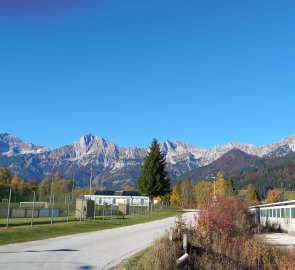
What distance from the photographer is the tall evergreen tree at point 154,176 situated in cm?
7456

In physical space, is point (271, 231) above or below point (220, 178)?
below

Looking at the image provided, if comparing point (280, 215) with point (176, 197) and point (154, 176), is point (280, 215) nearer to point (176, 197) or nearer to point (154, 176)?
point (154, 176)

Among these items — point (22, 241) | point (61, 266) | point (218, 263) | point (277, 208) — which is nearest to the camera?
point (61, 266)

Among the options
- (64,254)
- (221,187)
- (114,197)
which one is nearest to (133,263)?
(64,254)

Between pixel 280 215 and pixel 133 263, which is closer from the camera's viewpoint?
pixel 133 263

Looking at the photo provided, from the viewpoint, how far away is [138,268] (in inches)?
560

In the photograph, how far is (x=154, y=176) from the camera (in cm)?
7494

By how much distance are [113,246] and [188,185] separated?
397 feet

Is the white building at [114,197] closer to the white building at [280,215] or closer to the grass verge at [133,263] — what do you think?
the white building at [280,215]

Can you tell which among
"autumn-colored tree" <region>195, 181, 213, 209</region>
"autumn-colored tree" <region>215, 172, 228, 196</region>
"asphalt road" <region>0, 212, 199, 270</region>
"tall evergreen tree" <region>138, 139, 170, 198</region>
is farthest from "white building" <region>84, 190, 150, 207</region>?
"asphalt road" <region>0, 212, 199, 270</region>

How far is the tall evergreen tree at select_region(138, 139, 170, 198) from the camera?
74.6 m

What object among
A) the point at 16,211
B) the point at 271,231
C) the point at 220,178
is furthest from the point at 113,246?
the point at 220,178

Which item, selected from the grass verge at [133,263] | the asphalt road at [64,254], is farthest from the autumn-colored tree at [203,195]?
the grass verge at [133,263]

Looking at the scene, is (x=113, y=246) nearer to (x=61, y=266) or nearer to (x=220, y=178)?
(x=61, y=266)
